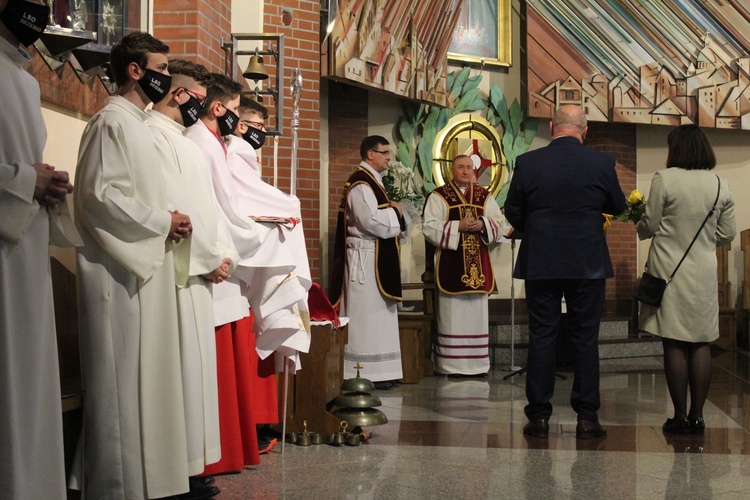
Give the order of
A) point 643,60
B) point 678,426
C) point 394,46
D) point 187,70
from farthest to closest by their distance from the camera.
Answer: point 643,60
point 394,46
point 678,426
point 187,70

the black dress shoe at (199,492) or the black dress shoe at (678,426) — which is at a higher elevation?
the black dress shoe at (199,492)

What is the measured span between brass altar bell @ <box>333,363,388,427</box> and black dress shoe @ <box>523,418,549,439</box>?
3.05 ft

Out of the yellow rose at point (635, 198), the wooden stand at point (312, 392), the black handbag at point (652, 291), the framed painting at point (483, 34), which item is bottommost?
the wooden stand at point (312, 392)

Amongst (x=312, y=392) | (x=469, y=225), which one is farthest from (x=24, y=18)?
(x=469, y=225)

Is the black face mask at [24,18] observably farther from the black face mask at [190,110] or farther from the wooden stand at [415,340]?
the wooden stand at [415,340]

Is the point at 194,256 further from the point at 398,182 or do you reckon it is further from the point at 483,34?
the point at 483,34

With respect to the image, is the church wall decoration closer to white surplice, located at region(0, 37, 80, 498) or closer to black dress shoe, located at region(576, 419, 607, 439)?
black dress shoe, located at region(576, 419, 607, 439)

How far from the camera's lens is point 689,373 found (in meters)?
6.03

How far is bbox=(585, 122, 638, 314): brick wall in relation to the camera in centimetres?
1236

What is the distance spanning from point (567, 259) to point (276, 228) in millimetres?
1815

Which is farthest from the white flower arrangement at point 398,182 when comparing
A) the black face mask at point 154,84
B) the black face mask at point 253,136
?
the black face mask at point 154,84

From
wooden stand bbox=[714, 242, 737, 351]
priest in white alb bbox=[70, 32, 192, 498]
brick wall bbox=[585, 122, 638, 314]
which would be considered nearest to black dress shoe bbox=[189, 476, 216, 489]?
priest in white alb bbox=[70, 32, 192, 498]

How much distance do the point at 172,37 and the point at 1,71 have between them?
2934mm

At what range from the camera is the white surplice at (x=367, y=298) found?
8227 millimetres
